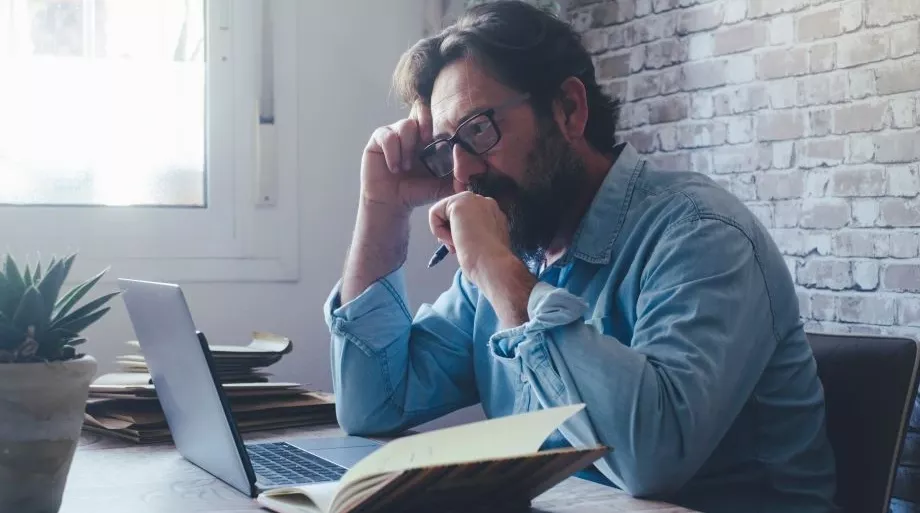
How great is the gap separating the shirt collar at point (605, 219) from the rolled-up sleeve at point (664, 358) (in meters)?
0.13

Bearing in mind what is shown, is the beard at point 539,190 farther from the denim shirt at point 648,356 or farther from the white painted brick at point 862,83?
the white painted brick at point 862,83

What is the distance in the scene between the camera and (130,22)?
8.11ft

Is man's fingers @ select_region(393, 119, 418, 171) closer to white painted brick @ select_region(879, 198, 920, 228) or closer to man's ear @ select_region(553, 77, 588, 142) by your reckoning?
man's ear @ select_region(553, 77, 588, 142)

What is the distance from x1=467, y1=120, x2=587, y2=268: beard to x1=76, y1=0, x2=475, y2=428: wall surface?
3.33 ft

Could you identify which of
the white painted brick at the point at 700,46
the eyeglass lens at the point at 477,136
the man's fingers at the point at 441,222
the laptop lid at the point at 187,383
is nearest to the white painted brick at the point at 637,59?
the white painted brick at the point at 700,46

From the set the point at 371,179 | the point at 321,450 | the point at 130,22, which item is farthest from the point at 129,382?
the point at 130,22

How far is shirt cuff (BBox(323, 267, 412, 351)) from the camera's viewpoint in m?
1.71

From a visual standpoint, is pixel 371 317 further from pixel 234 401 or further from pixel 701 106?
pixel 701 106

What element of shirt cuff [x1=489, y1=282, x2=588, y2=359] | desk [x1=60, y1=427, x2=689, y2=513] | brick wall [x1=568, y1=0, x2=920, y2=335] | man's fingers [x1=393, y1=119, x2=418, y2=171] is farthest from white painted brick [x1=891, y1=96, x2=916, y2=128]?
desk [x1=60, y1=427, x2=689, y2=513]

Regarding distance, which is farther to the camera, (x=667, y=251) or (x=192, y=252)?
(x=192, y=252)

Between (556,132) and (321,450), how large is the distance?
657mm

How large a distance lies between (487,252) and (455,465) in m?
0.59

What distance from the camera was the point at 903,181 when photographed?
199 cm

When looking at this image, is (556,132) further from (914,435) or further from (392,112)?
(392,112)
